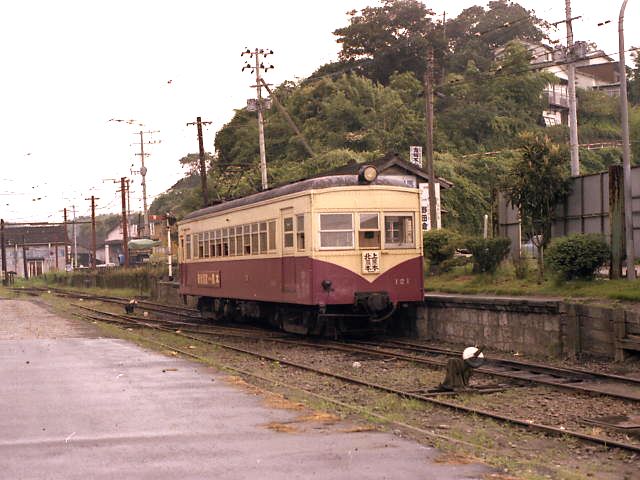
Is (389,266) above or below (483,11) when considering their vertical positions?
below

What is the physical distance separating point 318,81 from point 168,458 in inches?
2188

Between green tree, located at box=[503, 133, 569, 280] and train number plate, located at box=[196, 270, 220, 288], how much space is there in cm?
761

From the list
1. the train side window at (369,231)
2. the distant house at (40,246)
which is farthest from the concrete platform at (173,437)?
the distant house at (40,246)

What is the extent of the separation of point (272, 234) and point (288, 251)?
977 millimetres

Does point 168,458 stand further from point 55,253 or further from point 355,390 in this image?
point 55,253

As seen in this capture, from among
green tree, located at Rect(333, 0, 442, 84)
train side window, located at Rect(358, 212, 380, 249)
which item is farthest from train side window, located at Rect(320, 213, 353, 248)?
green tree, located at Rect(333, 0, 442, 84)

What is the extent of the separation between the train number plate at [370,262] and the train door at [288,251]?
1.37 meters

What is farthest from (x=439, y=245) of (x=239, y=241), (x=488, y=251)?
(x=239, y=241)

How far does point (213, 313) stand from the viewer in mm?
26156

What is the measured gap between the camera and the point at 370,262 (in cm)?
1788

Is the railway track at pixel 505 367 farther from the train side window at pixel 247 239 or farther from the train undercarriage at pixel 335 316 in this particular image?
the train side window at pixel 247 239

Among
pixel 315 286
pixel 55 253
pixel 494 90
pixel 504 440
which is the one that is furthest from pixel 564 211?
pixel 55 253

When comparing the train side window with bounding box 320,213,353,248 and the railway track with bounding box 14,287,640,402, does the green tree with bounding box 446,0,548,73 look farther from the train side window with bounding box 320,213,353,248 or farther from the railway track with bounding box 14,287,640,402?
the train side window with bounding box 320,213,353,248

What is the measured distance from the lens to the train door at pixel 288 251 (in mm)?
18219
